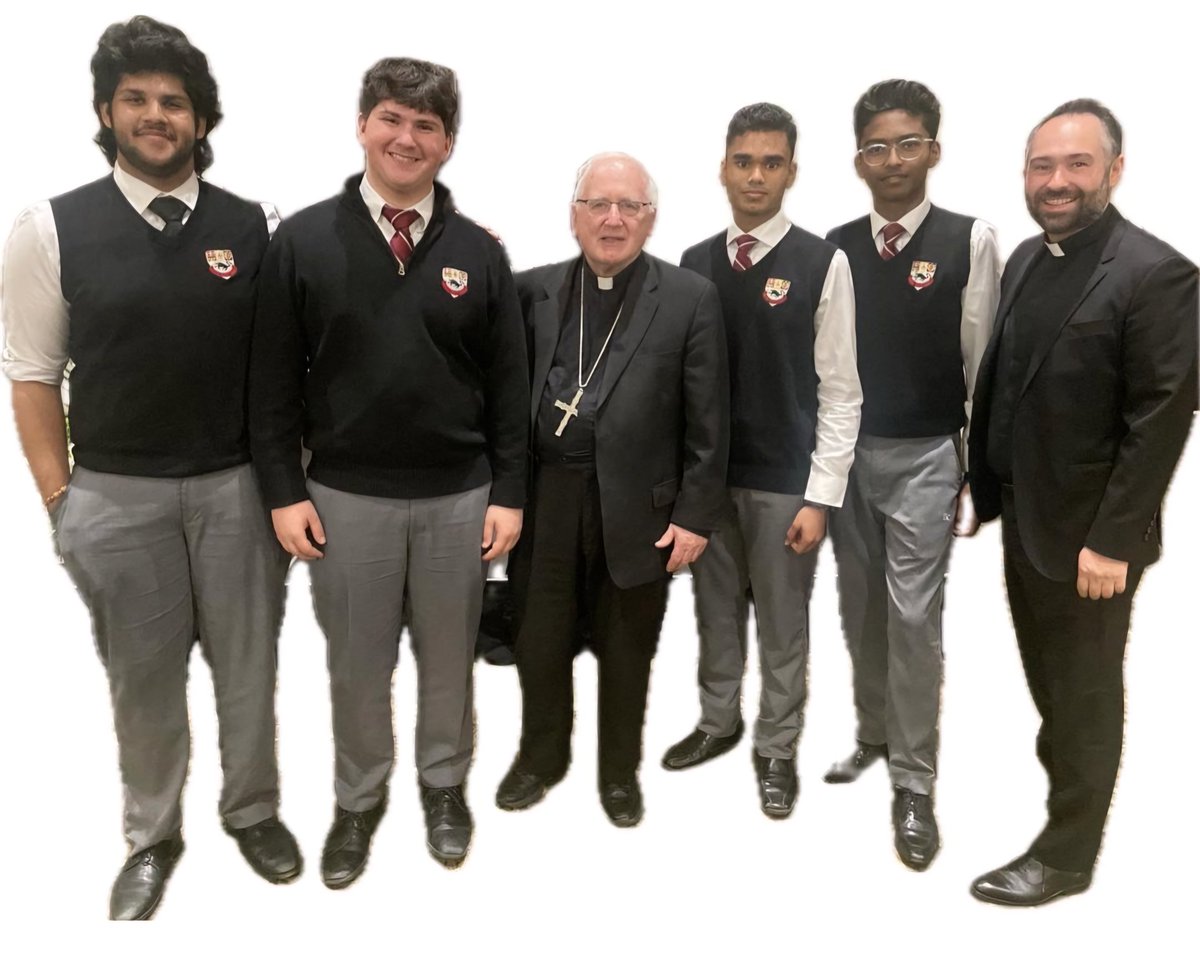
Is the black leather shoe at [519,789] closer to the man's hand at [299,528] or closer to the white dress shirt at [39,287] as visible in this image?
the man's hand at [299,528]

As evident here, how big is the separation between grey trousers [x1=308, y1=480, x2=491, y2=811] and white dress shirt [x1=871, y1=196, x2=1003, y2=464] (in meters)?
1.47

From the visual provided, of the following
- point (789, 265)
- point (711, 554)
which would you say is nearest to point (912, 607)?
point (711, 554)

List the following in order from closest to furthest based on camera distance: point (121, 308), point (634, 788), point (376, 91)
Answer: point (121, 308) → point (376, 91) → point (634, 788)

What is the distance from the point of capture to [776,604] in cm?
285

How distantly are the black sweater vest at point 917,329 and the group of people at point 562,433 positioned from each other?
1 centimetres

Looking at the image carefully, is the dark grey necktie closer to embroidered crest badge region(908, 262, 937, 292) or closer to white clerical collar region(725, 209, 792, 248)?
white clerical collar region(725, 209, 792, 248)

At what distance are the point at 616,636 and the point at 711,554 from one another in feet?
1.57

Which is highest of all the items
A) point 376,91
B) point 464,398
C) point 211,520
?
point 376,91

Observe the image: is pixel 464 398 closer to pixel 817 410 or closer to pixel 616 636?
pixel 616 636

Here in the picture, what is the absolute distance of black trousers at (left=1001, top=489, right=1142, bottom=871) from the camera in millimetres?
2344

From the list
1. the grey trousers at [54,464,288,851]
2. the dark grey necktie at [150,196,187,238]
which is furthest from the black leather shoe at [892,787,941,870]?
the dark grey necktie at [150,196,187,238]

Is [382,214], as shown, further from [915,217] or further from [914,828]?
[914,828]

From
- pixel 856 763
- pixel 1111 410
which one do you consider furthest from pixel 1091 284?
pixel 856 763

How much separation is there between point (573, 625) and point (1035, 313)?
156cm
